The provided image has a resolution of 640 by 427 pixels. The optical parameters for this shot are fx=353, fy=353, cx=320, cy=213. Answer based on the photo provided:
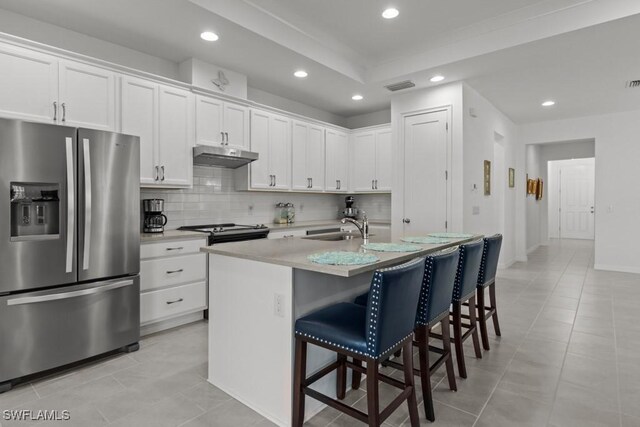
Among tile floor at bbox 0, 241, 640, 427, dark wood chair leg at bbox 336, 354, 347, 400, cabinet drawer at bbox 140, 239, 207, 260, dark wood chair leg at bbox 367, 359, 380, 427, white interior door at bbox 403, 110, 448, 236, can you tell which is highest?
white interior door at bbox 403, 110, 448, 236

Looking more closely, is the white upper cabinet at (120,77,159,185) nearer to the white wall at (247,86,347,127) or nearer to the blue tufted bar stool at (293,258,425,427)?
the white wall at (247,86,347,127)

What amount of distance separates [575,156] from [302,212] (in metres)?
7.23

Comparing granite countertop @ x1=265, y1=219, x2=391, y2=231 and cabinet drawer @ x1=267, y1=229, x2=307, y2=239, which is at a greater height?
granite countertop @ x1=265, y1=219, x2=391, y2=231

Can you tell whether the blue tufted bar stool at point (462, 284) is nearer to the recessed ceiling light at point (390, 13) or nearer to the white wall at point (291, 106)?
the recessed ceiling light at point (390, 13)

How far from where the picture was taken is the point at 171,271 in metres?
3.33

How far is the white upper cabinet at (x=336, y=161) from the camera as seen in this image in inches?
222

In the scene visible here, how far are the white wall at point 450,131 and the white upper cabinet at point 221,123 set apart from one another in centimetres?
214

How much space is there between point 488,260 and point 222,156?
284 centimetres

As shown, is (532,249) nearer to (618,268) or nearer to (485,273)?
(618,268)

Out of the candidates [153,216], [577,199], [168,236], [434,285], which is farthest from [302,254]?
[577,199]

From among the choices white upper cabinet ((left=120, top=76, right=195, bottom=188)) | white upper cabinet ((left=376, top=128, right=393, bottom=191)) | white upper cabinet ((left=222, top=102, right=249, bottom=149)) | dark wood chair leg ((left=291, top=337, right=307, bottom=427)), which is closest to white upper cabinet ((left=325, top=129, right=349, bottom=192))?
white upper cabinet ((left=376, top=128, right=393, bottom=191))

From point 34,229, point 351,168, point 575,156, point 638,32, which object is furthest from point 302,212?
point 575,156

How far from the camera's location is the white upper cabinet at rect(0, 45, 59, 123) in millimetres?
2611

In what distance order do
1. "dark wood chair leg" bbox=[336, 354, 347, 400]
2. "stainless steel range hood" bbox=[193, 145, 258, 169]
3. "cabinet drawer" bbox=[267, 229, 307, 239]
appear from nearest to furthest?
"dark wood chair leg" bbox=[336, 354, 347, 400] → "stainless steel range hood" bbox=[193, 145, 258, 169] → "cabinet drawer" bbox=[267, 229, 307, 239]
